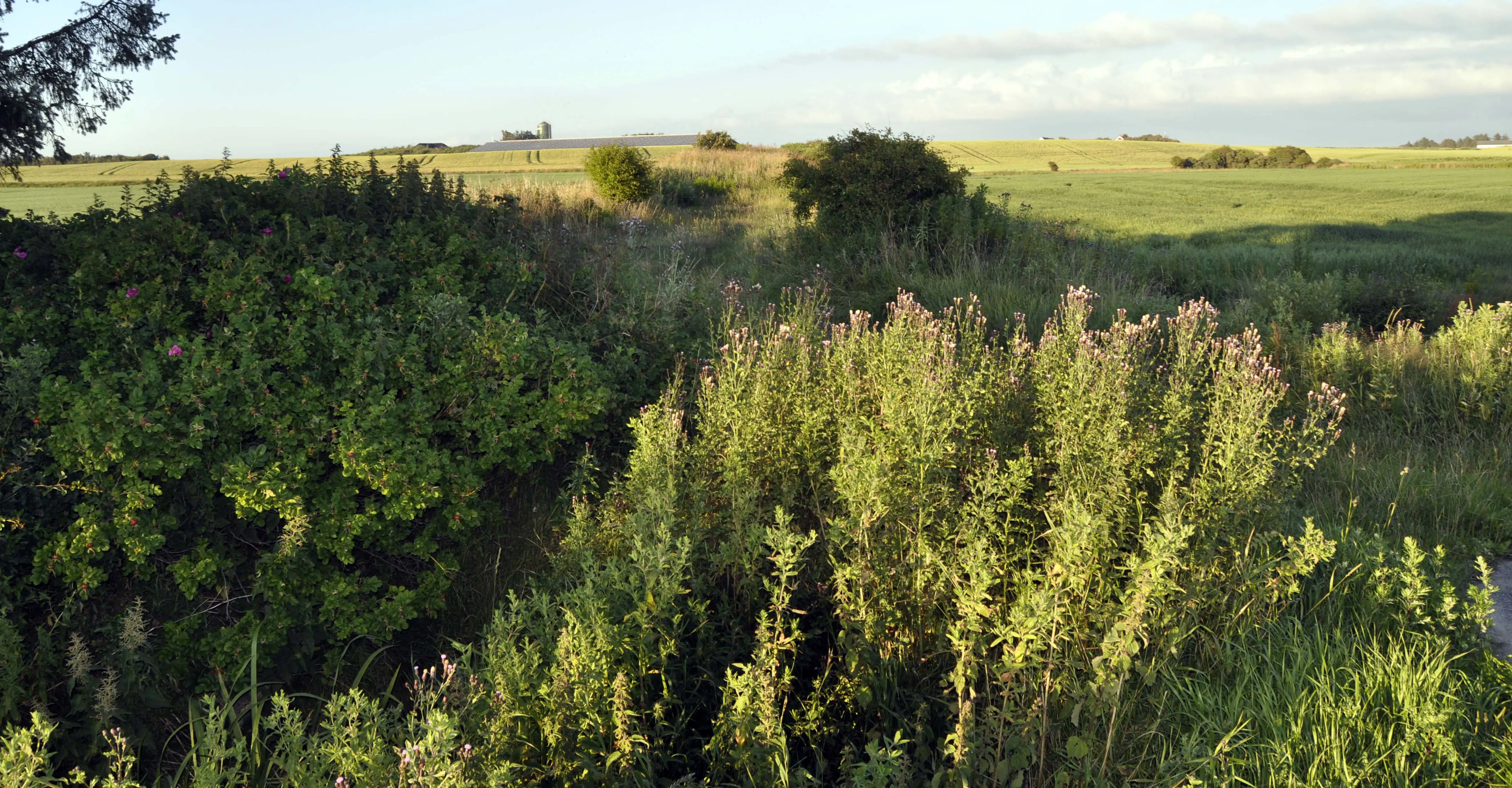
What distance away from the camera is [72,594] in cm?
321

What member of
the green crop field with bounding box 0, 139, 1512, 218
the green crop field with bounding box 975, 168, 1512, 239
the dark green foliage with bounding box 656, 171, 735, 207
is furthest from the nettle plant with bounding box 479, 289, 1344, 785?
the dark green foliage with bounding box 656, 171, 735, 207

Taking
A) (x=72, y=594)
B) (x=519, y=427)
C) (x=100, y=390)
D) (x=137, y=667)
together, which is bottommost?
(x=137, y=667)

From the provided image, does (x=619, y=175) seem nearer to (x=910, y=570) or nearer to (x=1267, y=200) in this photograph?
(x=910, y=570)

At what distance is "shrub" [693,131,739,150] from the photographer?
33219 millimetres

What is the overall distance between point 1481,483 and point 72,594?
651 centimetres

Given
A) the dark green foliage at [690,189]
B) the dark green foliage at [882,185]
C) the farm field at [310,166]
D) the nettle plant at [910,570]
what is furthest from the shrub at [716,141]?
the nettle plant at [910,570]

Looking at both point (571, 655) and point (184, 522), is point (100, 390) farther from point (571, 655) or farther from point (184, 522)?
point (571, 655)

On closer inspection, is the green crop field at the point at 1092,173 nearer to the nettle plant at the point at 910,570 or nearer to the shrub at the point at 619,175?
the shrub at the point at 619,175

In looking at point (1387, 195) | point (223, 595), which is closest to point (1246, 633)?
point (223, 595)

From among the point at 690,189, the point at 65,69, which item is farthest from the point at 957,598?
the point at 690,189

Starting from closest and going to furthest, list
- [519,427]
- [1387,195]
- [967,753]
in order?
[967,753]
[519,427]
[1387,195]

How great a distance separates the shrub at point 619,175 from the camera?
19.5 metres

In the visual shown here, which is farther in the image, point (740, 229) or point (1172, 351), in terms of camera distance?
point (740, 229)

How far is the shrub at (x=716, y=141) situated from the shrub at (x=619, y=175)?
1299cm
